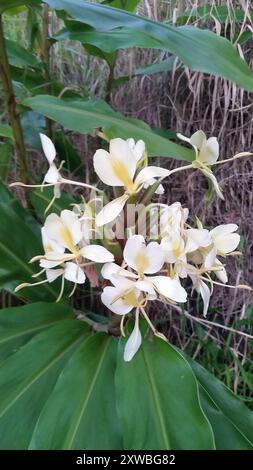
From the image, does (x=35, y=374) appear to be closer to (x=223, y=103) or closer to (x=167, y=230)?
(x=167, y=230)

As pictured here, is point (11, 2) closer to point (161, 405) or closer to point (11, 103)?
point (11, 103)

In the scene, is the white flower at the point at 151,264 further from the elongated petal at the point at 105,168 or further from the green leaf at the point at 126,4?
the green leaf at the point at 126,4

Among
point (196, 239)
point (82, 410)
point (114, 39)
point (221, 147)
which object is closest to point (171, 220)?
point (196, 239)

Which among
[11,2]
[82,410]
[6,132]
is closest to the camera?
[82,410]

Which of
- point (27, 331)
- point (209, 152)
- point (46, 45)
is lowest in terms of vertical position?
point (27, 331)

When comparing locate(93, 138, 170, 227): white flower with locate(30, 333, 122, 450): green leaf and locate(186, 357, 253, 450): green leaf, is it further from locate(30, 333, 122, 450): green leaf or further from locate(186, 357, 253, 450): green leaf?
locate(186, 357, 253, 450): green leaf

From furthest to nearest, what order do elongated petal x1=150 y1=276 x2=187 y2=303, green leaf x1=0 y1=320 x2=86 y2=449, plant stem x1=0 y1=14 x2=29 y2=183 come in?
plant stem x1=0 y1=14 x2=29 y2=183 < green leaf x1=0 y1=320 x2=86 y2=449 < elongated petal x1=150 y1=276 x2=187 y2=303

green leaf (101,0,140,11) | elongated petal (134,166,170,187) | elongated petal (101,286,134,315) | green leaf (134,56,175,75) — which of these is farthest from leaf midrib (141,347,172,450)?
green leaf (101,0,140,11)
